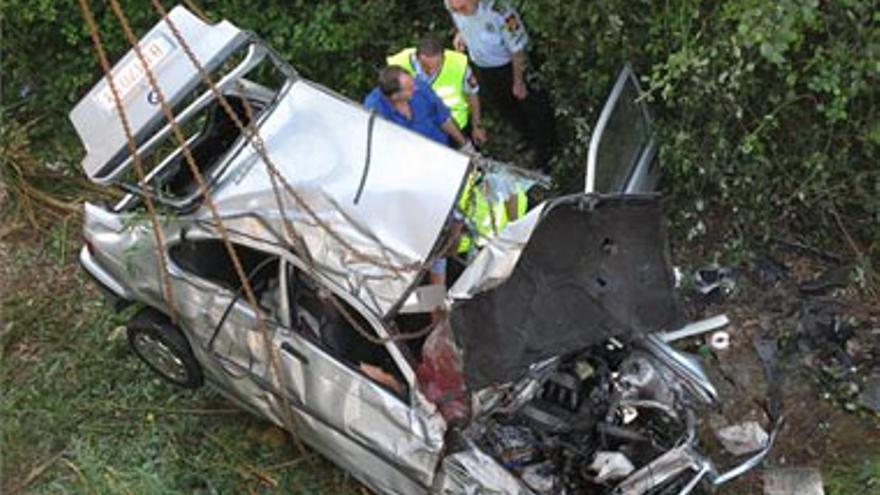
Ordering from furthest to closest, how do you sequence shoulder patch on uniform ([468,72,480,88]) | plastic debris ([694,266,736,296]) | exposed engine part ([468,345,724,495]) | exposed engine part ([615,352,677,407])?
plastic debris ([694,266,736,296]) → shoulder patch on uniform ([468,72,480,88]) → exposed engine part ([615,352,677,407]) → exposed engine part ([468,345,724,495])

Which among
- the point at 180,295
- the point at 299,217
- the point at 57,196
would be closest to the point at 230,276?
the point at 180,295

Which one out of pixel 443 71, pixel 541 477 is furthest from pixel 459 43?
pixel 541 477

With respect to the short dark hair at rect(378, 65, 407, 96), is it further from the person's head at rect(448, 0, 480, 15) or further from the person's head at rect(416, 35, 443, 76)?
the person's head at rect(448, 0, 480, 15)

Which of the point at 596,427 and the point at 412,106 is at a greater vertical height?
the point at 412,106

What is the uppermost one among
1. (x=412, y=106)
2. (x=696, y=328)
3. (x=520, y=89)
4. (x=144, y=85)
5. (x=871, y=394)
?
(x=144, y=85)

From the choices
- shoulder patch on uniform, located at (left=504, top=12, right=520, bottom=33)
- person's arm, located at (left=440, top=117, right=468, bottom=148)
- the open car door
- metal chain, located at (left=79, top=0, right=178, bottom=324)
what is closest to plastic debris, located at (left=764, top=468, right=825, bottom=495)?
the open car door

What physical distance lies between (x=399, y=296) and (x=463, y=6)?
2.35 m

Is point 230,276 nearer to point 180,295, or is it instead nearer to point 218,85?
point 180,295

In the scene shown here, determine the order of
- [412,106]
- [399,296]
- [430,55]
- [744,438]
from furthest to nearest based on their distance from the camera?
[430,55], [412,106], [744,438], [399,296]

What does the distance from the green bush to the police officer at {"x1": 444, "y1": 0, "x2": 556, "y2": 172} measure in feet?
0.43

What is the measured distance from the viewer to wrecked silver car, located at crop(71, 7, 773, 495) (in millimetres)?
6102

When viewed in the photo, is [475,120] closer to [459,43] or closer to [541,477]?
[459,43]

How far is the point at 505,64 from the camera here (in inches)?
316

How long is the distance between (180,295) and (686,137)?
10.3 feet
